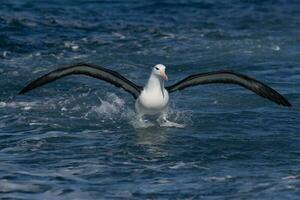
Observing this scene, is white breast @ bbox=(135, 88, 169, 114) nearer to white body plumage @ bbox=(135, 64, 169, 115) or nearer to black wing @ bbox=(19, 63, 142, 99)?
white body plumage @ bbox=(135, 64, 169, 115)

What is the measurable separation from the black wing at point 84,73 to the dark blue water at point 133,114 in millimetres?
680

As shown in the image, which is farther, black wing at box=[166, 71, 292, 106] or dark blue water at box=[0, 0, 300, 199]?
black wing at box=[166, 71, 292, 106]

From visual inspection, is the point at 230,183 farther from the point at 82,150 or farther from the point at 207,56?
the point at 207,56

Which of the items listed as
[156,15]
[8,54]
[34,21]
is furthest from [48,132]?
[156,15]

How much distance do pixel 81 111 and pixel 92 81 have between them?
2.46 m

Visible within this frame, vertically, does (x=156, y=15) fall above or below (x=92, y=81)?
above

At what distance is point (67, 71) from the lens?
48.4 feet

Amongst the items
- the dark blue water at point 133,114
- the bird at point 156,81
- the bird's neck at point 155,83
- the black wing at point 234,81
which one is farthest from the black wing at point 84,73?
the black wing at point 234,81

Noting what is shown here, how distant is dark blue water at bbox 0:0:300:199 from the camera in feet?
40.0

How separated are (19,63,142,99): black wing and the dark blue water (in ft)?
2.23

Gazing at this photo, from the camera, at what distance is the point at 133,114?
1582cm

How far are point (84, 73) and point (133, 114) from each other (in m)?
1.34

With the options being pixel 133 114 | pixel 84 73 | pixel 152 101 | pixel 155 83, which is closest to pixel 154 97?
pixel 152 101

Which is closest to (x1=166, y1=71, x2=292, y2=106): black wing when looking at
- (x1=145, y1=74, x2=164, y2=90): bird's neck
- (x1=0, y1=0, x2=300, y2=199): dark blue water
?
(x1=145, y1=74, x2=164, y2=90): bird's neck
